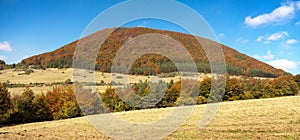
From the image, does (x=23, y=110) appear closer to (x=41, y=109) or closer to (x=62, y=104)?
(x=41, y=109)

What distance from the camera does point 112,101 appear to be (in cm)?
5831

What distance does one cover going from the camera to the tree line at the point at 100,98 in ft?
154

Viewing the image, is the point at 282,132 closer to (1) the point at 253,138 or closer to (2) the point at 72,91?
(1) the point at 253,138

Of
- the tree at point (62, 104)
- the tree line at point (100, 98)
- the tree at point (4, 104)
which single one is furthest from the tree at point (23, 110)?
the tree at point (62, 104)

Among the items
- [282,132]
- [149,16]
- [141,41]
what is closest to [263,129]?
[282,132]

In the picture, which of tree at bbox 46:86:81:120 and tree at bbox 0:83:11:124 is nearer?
tree at bbox 0:83:11:124

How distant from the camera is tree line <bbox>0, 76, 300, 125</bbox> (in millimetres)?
46906

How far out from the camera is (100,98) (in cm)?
5628

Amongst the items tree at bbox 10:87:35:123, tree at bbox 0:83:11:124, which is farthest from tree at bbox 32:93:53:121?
tree at bbox 0:83:11:124

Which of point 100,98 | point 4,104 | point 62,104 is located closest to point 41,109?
point 62,104

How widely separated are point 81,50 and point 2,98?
38.9m

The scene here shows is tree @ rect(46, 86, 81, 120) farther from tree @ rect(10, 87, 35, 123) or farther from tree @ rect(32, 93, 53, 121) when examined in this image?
tree @ rect(10, 87, 35, 123)

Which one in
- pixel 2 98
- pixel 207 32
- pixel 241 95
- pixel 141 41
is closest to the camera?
pixel 207 32

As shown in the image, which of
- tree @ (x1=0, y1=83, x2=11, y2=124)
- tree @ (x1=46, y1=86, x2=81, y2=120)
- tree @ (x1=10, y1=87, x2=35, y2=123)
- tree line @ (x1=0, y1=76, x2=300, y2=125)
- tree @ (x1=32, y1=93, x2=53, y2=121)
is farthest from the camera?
tree @ (x1=46, y1=86, x2=81, y2=120)
